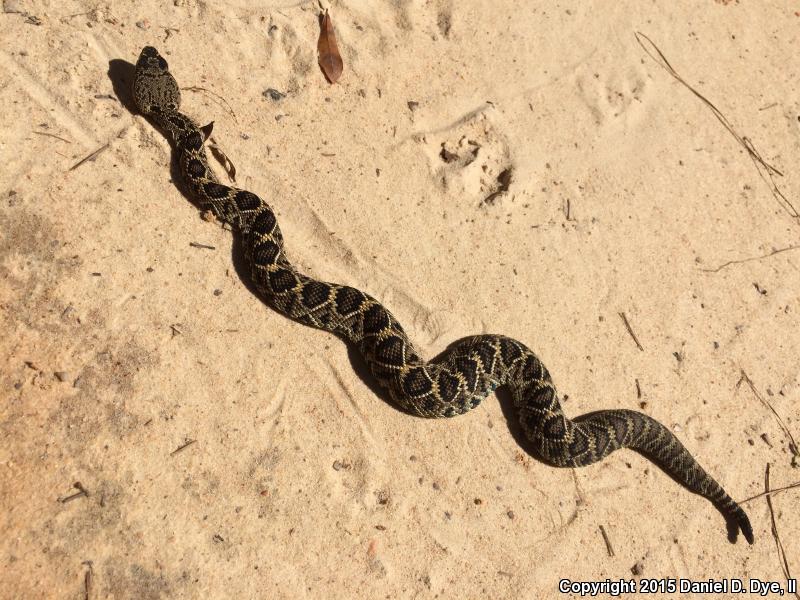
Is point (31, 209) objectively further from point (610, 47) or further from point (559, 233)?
point (610, 47)

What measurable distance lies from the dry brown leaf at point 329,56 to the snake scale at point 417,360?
5.28ft

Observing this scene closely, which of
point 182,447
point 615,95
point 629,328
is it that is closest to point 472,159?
point 615,95

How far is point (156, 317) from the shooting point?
5809mm

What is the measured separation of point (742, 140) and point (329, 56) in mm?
4946

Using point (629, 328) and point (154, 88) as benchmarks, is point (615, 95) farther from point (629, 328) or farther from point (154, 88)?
point (154, 88)

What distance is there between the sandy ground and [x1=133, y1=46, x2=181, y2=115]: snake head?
27 centimetres

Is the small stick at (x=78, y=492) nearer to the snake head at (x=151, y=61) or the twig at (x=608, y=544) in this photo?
the snake head at (x=151, y=61)

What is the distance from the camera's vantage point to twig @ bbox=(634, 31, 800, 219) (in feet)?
25.9

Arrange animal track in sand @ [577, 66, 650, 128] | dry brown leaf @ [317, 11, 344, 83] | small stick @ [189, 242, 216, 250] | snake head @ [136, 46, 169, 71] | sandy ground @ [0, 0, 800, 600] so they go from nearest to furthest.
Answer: sandy ground @ [0, 0, 800, 600] → small stick @ [189, 242, 216, 250] → snake head @ [136, 46, 169, 71] → dry brown leaf @ [317, 11, 344, 83] → animal track in sand @ [577, 66, 650, 128]

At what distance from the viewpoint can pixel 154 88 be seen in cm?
634

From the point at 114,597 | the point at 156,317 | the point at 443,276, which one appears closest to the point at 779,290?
the point at 443,276

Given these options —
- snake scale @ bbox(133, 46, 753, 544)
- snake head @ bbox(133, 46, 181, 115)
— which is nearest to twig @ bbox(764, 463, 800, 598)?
snake scale @ bbox(133, 46, 753, 544)

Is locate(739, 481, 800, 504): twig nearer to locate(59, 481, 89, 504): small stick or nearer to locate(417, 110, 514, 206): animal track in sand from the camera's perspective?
locate(417, 110, 514, 206): animal track in sand

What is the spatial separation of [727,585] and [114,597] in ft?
16.4
